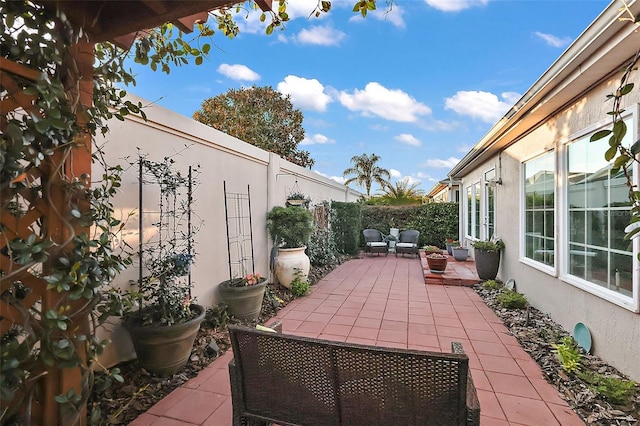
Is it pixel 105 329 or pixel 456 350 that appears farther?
pixel 105 329

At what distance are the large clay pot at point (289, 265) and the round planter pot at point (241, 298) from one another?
1319 mm

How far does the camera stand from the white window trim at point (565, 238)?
2.49 metres

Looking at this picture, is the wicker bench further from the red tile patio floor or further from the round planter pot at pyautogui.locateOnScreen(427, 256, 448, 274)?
the round planter pot at pyautogui.locateOnScreen(427, 256, 448, 274)

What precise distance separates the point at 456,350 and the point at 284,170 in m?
5.11

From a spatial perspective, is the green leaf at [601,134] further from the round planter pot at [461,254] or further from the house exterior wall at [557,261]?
the round planter pot at [461,254]

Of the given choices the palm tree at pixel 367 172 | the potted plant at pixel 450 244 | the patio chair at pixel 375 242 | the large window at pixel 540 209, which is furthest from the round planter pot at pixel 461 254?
the palm tree at pixel 367 172

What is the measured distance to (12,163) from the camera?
3.73 feet

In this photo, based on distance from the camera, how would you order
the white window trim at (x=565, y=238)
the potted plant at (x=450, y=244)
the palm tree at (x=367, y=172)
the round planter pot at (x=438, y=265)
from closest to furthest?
the white window trim at (x=565, y=238), the round planter pot at (x=438, y=265), the potted plant at (x=450, y=244), the palm tree at (x=367, y=172)

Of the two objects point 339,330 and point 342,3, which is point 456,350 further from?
point 342,3

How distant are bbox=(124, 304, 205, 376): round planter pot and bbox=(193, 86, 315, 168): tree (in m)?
12.7

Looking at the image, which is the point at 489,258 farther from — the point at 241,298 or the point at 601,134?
the point at 601,134

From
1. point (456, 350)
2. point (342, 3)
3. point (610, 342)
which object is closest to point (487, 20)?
point (342, 3)

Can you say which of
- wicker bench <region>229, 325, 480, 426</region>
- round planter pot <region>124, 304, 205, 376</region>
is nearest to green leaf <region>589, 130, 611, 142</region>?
wicker bench <region>229, 325, 480, 426</region>

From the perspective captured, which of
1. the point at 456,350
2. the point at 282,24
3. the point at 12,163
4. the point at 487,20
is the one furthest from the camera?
the point at 487,20
